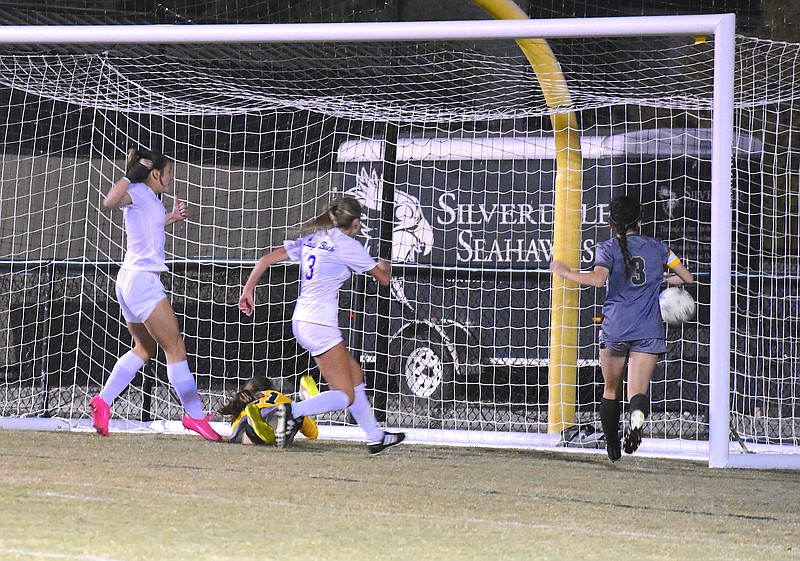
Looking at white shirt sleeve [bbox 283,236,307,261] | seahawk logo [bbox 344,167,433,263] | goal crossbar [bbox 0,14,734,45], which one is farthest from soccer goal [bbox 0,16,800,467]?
white shirt sleeve [bbox 283,236,307,261]

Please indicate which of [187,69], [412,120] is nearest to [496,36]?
[412,120]

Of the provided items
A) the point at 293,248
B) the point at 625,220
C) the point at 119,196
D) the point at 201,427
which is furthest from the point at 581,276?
the point at 119,196

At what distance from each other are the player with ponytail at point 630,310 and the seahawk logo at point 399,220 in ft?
11.2

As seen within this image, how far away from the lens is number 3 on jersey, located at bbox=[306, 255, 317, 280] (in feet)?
26.4

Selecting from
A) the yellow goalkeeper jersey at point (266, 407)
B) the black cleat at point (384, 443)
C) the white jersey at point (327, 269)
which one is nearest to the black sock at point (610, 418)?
the black cleat at point (384, 443)

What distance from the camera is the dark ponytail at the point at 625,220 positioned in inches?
306

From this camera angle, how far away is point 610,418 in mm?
7801

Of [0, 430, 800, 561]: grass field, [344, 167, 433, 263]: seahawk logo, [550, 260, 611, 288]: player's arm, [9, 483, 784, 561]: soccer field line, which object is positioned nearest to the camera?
[0, 430, 800, 561]: grass field

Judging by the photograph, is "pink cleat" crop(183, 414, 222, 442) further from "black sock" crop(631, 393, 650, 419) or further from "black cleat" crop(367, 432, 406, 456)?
"black sock" crop(631, 393, 650, 419)

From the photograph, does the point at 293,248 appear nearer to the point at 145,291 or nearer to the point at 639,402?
the point at 145,291

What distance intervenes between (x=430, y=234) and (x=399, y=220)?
333mm

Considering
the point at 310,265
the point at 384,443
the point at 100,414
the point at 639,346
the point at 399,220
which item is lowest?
the point at 384,443

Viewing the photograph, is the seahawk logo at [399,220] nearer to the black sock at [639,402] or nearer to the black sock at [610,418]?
the black sock at [610,418]

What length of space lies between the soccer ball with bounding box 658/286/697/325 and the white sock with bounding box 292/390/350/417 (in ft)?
7.11
